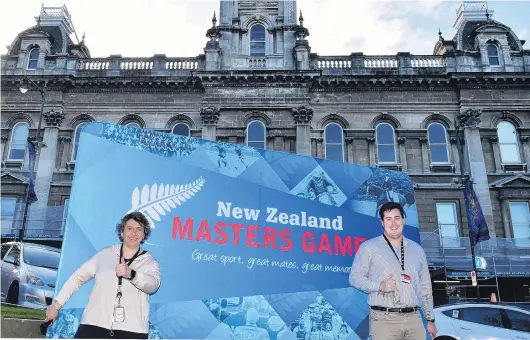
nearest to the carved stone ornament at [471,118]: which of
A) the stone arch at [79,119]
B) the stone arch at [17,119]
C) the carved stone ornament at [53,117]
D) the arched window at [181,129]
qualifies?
the arched window at [181,129]

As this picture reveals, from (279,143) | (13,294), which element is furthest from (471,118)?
(13,294)

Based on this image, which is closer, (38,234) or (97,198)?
(97,198)

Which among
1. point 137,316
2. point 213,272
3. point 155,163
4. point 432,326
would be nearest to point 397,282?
point 432,326

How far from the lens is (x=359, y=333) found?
246 inches

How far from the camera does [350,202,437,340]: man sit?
4801 millimetres

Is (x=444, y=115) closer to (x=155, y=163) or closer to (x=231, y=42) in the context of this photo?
(x=231, y=42)

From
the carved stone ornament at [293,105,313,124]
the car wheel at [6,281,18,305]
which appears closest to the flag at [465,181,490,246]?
the carved stone ornament at [293,105,313,124]

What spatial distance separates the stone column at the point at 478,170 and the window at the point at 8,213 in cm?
2106

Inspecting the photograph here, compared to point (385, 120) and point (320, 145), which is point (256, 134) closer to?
point (320, 145)

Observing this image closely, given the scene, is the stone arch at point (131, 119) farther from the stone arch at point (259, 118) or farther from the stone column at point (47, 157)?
the stone arch at point (259, 118)

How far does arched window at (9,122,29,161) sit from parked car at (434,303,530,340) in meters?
20.3

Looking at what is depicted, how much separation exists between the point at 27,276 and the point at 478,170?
18.6m

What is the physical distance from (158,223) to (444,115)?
1881 cm

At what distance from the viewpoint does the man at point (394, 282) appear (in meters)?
4.80
